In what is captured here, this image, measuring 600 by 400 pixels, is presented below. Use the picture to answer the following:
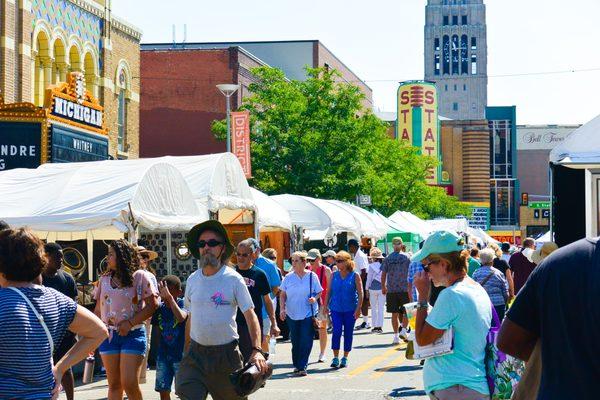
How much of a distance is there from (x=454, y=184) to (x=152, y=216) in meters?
97.3

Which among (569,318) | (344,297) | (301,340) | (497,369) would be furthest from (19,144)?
(569,318)

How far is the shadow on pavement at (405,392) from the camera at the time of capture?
43.2ft

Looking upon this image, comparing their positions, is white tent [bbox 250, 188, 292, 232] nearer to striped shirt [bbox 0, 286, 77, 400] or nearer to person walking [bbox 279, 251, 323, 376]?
person walking [bbox 279, 251, 323, 376]

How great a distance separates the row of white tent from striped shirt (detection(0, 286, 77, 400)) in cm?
1072

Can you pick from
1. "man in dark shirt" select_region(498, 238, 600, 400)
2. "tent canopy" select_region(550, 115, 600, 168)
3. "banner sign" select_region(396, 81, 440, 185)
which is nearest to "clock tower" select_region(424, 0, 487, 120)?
"banner sign" select_region(396, 81, 440, 185)

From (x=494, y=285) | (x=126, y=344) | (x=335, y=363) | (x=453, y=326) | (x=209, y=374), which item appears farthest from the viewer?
(x=335, y=363)

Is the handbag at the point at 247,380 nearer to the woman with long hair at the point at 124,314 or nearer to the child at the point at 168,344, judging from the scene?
the woman with long hair at the point at 124,314

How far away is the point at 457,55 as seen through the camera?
179500mm

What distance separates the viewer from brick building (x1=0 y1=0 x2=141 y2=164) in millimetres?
27452

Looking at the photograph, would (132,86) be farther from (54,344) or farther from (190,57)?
(54,344)

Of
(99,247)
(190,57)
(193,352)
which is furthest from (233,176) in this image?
(190,57)

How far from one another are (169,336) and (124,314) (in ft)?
7.13

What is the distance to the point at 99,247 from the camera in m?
21.9

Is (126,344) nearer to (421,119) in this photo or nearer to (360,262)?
(360,262)
